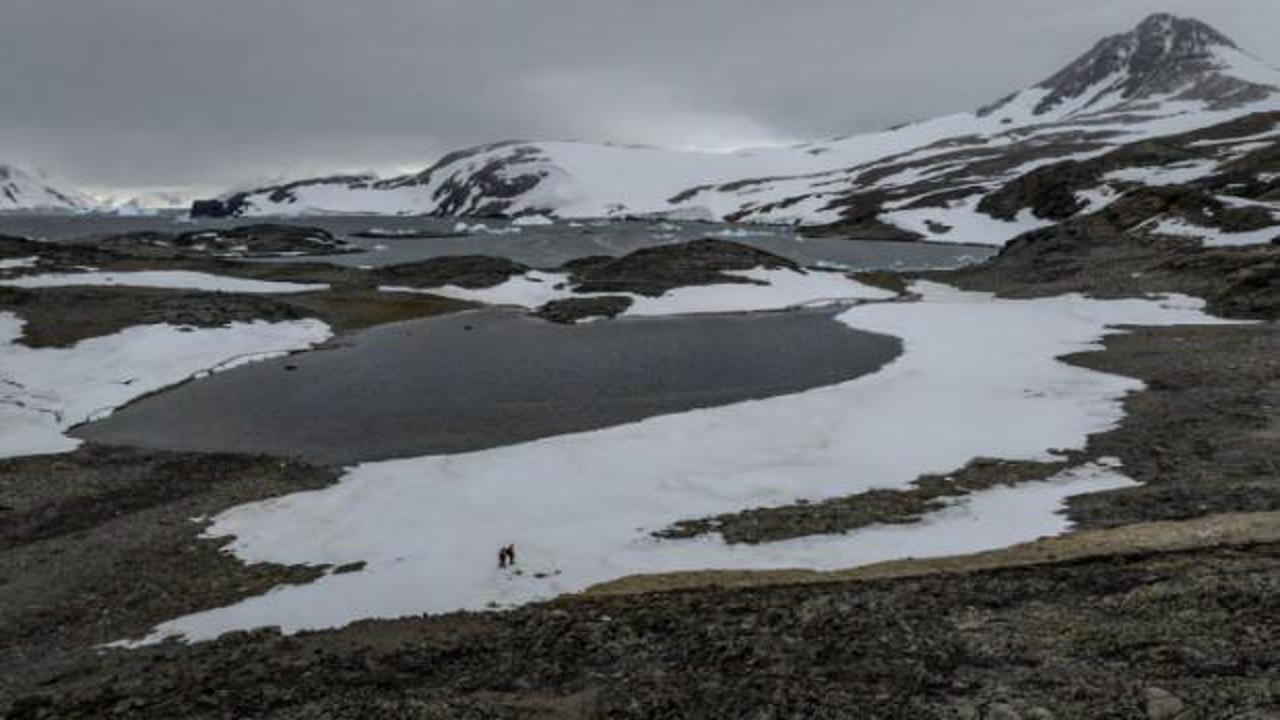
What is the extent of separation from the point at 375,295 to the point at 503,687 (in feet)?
203

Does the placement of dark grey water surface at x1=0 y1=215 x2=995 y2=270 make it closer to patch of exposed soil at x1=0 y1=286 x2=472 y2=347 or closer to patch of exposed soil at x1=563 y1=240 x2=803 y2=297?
patch of exposed soil at x1=563 y1=240 x2=803 y2=297

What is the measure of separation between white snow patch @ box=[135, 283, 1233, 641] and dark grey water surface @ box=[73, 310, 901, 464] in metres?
2.96

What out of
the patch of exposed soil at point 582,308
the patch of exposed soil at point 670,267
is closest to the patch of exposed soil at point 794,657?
the patch of exposed soil at point 582,308

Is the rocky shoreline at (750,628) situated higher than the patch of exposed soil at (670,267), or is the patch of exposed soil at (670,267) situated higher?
the patch of exposed soil at (670,267)

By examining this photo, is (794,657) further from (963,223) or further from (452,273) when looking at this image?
(963,223)

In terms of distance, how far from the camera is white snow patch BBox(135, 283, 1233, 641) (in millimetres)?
18812

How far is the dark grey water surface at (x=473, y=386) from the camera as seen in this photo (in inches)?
1275

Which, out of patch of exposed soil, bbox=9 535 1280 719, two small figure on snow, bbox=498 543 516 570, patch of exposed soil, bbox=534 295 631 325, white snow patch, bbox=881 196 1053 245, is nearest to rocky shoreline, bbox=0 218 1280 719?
patch of exposed soil, bbox=9 535 1280 719

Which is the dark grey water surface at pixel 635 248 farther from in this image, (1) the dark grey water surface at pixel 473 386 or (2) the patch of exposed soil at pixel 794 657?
(2) the patch of exposed soil at pixel 794 657

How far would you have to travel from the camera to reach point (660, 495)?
24.0m

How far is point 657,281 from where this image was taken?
7450cm

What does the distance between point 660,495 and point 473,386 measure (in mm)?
18100

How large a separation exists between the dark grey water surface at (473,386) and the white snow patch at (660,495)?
296 centimetres

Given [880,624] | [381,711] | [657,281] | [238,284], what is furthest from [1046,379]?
[238,284]
